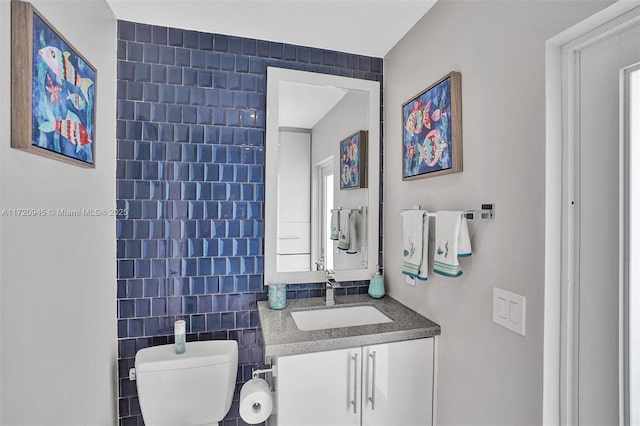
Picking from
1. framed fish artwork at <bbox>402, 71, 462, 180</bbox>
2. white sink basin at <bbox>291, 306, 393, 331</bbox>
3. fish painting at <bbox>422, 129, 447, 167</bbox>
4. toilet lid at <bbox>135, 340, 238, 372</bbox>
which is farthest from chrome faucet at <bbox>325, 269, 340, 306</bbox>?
fish painting at <bbox>422, 129, 447, 167</bbox>

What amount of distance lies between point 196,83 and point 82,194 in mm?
845

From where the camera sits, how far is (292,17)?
165cm

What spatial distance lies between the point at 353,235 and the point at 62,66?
1536 millimetres

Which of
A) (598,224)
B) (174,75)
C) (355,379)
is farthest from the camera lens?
(174,75)

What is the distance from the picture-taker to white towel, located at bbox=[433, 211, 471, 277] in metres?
1.26

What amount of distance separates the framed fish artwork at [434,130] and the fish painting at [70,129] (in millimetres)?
1431

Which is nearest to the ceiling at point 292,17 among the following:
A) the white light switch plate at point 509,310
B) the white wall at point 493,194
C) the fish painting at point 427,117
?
the white wall at point 493,194

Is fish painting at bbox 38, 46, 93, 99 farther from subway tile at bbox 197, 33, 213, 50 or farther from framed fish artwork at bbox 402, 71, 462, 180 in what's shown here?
framed fish artwork at bbox 402, 71, 462, 180

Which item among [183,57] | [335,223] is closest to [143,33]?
[183,57]

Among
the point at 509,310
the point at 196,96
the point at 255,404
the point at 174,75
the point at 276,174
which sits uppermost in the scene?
the point at 174,75

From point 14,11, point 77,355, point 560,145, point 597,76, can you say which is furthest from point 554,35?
point 77,355

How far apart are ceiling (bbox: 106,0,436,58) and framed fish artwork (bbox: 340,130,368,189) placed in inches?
21.7

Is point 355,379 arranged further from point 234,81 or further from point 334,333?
point 234,81

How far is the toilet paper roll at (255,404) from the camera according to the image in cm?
141
